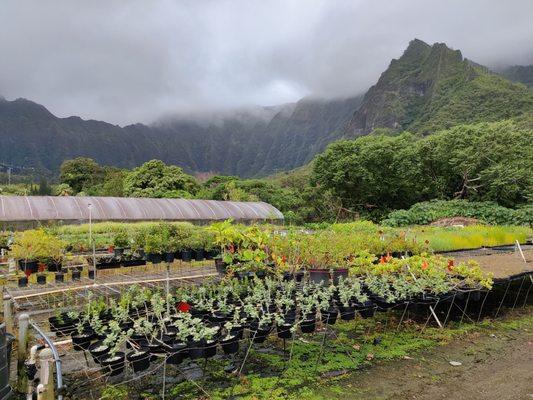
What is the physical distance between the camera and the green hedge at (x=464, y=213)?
19.8m

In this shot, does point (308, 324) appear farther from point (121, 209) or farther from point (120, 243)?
point (121, 209)

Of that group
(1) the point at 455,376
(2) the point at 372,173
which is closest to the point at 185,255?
(1) the point at 455,376

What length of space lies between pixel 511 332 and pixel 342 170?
2348 cm

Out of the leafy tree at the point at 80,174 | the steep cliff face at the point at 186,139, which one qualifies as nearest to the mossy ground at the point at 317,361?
the leafy tree at the point at 80,174

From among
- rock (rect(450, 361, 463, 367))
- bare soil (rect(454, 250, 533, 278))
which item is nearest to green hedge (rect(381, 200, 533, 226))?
bare soil (rect(454, 250, 533, 278))

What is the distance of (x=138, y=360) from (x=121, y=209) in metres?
17.5

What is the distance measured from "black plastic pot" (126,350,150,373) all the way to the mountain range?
48.7 m

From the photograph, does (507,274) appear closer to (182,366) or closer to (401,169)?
(182,366)

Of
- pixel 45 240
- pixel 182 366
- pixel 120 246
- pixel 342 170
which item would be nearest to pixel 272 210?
pixel 342 170

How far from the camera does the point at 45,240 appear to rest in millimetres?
8320

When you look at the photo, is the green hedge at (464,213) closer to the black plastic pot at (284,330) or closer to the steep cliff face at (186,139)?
the black plastic pot at (284,330)

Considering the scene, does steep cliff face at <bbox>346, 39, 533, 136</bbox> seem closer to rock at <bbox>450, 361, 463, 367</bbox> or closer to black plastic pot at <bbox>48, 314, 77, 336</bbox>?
rock at <bbox>450, 361, 463, 367</bbox>

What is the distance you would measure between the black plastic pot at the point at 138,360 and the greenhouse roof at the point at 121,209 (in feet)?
42.9

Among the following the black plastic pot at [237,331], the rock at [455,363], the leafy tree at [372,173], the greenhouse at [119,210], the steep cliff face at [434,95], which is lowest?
the rock at [455,363]
